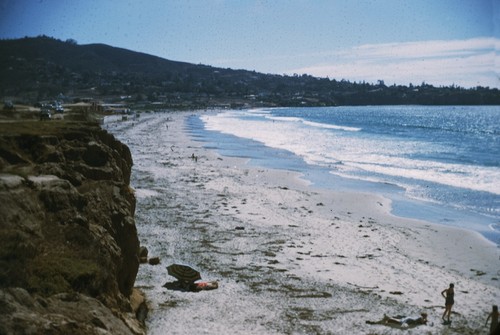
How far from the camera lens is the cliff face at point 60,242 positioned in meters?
7.21

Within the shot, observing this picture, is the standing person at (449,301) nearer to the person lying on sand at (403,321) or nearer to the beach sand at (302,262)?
the beach sand at (302,262)

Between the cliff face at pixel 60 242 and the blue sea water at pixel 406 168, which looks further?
the blue sea water at pixel 406 168

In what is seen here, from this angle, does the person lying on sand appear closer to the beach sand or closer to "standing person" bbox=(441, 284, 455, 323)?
the beach sand

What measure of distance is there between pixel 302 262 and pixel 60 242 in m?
9.60

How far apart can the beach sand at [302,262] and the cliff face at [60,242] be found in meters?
2.65

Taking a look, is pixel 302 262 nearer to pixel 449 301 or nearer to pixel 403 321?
pixel 403 321

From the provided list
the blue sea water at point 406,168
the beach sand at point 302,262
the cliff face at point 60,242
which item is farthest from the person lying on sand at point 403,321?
the blue sea water at point 406,168

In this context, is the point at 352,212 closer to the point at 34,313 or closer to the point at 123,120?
the point at 34,313

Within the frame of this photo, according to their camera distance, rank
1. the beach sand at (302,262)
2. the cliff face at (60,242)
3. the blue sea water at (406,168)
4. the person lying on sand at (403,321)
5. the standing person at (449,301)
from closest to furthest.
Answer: the cliff face at (60,242) < the person lying on sand at (403,321) < the beach sand at (302,262) < the standing person at (449,301) < the blue sea water at (406,168)

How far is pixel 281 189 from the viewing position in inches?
1187

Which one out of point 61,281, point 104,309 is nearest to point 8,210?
point 61,281

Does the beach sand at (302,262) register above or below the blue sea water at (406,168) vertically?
below

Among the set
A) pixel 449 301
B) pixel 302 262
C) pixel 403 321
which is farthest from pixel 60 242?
pixel 449 301

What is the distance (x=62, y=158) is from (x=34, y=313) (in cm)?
684
